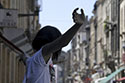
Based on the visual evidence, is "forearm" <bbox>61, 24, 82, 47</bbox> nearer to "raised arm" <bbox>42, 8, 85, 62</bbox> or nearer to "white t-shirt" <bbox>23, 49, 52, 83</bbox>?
"raised arm" <bbox>42, 8, 85, 62</bbox>

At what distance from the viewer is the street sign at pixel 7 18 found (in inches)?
430

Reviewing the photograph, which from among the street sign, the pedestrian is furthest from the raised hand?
the street sign

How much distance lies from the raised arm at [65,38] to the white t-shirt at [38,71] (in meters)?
0.08

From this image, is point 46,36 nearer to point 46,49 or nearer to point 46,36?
point 46,36

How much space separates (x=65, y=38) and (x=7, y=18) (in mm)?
7508

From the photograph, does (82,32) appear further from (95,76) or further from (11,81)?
(11,81)

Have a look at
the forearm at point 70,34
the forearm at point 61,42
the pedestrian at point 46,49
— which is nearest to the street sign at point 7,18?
the pedestrian at point 46,49

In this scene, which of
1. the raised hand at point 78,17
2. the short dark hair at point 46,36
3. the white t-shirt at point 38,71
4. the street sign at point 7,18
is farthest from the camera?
the street sign at point 7,18

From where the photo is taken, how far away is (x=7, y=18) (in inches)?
434

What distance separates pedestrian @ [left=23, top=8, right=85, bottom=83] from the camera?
3.62 m

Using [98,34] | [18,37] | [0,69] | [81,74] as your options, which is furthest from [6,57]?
[81,74]

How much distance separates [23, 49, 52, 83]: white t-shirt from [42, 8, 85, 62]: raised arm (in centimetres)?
8

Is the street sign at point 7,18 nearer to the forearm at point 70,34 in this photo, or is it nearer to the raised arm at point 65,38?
the raised arm at point 65,38

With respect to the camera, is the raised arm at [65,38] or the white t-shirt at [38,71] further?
the white t-shirt at [38,71]
